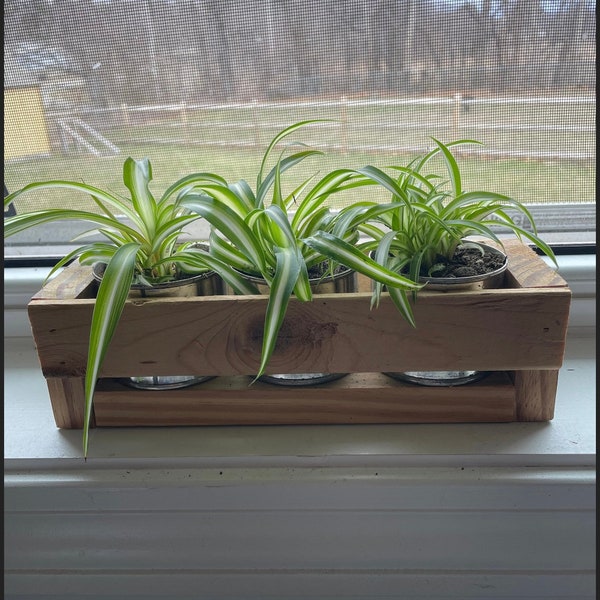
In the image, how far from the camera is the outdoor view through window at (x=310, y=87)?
739 millimetres

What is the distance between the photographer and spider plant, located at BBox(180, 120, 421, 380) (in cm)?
56

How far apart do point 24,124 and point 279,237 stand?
1.30ft

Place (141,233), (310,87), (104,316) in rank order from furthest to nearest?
(310,87) < (141,233) < (104,316)

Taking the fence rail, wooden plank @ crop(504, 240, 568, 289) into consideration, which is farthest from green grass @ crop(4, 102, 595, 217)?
wooden plank @ crop(504, 240, 568, 289)

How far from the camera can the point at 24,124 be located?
0.82m

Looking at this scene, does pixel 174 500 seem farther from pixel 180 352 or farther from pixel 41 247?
pixel 41 247

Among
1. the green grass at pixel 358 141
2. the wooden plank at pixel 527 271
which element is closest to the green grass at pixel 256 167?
the green grass at pixel 358 141

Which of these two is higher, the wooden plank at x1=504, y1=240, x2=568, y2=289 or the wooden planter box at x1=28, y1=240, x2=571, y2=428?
the wooden plank at x1=504, y1=240, x2=568, y2=289

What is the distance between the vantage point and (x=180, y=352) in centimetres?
64

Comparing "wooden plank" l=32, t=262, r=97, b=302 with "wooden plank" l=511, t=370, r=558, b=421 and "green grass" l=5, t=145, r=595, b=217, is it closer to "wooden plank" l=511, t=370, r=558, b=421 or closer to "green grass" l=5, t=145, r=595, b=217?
"green grass" l=5, t=145, r=595, b=217

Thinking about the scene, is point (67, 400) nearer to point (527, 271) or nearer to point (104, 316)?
point (104, 316)

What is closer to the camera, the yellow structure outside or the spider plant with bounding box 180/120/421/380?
the spider plant with bounding box 180/120/421/380

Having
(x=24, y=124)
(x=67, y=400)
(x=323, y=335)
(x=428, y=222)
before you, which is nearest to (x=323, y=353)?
(x=323, y=335)

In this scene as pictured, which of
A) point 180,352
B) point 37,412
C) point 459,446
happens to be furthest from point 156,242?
point 459,446
